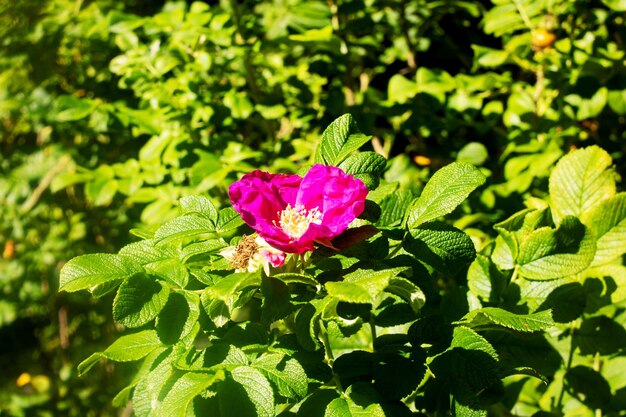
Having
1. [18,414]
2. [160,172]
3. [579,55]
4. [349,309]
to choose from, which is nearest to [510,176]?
[579,55]

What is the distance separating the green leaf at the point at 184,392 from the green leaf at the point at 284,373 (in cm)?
6

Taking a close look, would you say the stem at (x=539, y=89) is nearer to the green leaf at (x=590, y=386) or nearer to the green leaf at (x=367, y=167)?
the green leaf at (x=590, y=386)

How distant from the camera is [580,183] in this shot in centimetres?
107

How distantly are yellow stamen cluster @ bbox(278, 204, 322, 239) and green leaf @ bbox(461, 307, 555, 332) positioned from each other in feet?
0.75

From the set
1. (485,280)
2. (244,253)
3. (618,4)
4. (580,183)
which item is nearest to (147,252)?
(244,253)

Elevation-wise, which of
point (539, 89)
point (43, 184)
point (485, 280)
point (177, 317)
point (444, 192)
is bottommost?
point (43, 184)

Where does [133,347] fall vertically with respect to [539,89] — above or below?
above

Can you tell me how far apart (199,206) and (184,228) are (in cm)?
7

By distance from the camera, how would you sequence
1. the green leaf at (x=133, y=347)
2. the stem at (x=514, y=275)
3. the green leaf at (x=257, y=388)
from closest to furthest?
the green leaf at (x=257, y=388) → the green leaf at (x=133, y=347) → the stem at (x=514, y=275)

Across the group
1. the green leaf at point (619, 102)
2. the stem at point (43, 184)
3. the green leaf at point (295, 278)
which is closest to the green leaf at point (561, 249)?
the green leaf at point (295, 278)

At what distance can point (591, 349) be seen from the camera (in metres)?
1.07

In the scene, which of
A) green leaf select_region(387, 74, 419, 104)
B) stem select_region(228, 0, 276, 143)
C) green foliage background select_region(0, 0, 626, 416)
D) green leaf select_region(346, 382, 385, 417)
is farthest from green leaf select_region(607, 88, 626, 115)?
green leaf select_region(346, 382, 385, 417)

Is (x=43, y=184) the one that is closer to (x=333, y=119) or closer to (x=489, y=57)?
(x=333, y=119)

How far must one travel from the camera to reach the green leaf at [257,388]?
71 centimetres
